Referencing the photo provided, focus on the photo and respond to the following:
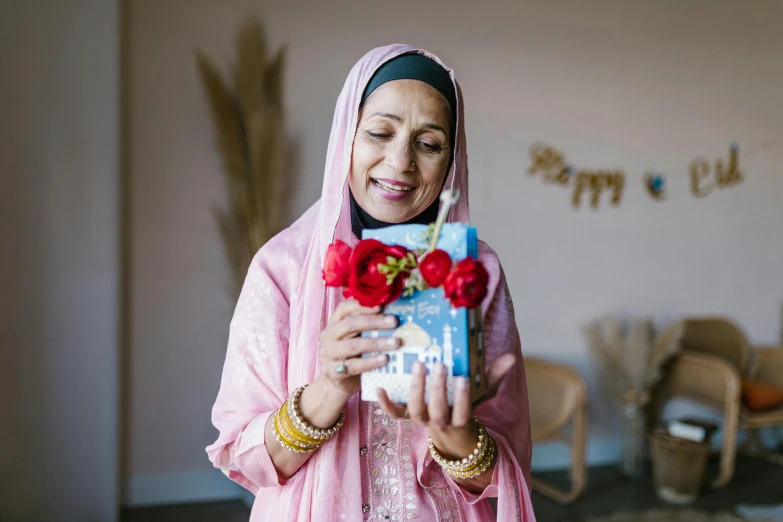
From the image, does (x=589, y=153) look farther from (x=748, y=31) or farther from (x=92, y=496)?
(x=92, y=496)


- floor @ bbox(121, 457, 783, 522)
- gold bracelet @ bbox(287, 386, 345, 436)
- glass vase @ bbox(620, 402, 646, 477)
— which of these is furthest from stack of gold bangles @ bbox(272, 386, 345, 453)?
glass vase @ bbox(620, 402, 646, 477)

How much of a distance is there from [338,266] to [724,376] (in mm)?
3460

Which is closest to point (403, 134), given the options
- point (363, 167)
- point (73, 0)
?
point (363, 167)

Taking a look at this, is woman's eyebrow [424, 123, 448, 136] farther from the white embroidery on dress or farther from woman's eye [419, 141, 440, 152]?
the white embroidery on dress

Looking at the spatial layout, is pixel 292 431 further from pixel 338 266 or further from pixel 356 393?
pixel 338 266

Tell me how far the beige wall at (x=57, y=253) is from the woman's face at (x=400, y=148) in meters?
2.11

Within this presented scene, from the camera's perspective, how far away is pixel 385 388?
97 centimetres

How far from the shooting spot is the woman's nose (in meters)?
1.14

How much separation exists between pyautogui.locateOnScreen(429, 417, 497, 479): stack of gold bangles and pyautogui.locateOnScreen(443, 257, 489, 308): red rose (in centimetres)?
28

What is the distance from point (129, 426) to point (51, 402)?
0.53 meters

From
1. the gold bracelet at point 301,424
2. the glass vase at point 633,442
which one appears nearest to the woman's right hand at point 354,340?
the gold bracelet at point 301,424

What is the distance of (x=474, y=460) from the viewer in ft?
3.67

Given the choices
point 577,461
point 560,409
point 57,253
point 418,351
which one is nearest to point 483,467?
point 418,351

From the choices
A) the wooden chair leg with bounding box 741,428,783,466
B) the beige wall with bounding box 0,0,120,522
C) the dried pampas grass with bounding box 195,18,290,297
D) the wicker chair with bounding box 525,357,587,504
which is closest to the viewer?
the beige wall with bounding box 0,0,120,522
